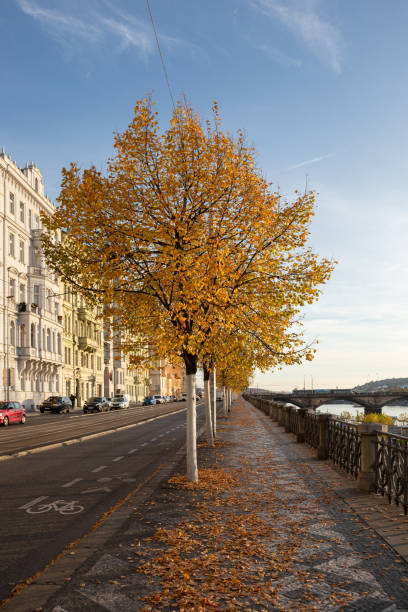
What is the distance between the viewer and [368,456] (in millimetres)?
10266

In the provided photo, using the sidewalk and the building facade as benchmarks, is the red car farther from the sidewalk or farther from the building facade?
the building facade

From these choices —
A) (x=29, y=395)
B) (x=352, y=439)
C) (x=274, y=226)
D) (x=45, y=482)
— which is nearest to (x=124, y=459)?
(x=45, y=482)

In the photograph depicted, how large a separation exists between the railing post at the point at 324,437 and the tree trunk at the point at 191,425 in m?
4.75

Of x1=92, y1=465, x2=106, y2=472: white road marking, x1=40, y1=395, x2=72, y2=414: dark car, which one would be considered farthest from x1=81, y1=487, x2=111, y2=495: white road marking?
x1=40, y1=395, x2=72, y2=414: dark car

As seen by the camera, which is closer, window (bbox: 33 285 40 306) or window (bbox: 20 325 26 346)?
window (bbox: 20 325 26 346)

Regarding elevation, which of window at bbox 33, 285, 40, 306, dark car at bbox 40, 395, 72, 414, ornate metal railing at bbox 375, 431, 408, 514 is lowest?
dark car at bbox 40, 395, 72, 414

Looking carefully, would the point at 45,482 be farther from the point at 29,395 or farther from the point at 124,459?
the point at 29,395

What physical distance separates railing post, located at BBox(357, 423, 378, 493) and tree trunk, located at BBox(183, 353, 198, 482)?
3.03 m

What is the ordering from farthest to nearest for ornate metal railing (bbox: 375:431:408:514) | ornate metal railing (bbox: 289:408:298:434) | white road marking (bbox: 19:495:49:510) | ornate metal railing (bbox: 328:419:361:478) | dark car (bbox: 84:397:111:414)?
dark car (bbox: 84:397:111:414), ornate metal railing (bbox: 289:408:298:434), ornate metal railing (bbox: 328:419:361:478), white road marking (bbox: 19:495:49:510), ornate metal railing (bbox: 375:431:408:514)

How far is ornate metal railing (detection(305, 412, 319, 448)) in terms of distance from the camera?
1766 centimetres

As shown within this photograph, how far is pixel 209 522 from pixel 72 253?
6.15m

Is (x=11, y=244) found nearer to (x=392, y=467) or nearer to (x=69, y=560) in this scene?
(x=392, y=467)

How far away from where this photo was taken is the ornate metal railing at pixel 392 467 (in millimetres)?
8484

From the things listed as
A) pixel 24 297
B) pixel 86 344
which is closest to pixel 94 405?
pixel 24 297
